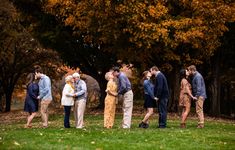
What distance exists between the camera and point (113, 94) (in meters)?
19.8

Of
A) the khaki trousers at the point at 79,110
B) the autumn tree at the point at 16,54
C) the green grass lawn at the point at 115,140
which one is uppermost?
the autumn tree at the point at 16,54

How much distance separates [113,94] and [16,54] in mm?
28469

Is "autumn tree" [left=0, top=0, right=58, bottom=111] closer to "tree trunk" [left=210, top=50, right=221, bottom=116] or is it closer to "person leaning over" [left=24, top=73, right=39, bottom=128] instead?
"tree trunk" [left=210, top=50, right=221, bottom=116]

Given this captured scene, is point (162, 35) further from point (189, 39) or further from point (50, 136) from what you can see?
point (50, 136)

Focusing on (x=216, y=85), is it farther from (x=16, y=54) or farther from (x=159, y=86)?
(x=159, y=86)

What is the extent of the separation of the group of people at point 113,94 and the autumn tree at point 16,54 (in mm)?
20854

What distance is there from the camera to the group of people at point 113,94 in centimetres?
1983

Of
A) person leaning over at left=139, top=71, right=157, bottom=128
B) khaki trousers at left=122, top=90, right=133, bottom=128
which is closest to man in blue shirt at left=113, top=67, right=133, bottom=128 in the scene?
khaki trousers at left=122, top=90, right=133, bottom=128

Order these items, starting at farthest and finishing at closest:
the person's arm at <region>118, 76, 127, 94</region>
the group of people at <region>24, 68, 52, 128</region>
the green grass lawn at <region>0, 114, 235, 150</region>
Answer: the group of people at <region>24, 68, 52, 128</region> < the person's arm at <region>118, 76, 127, 94</region> < the green grass lawn at <region>0, 114, 235, 150</region>

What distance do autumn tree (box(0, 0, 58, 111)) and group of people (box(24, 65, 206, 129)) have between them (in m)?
20.9

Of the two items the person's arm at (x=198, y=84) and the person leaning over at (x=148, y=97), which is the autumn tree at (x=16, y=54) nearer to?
the person leaning over at (x=148, y=97)

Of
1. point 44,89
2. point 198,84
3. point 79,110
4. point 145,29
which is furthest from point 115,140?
point 145,29

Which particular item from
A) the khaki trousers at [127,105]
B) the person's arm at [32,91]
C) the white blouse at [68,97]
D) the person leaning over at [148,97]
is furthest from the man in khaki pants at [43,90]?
the person leaning over at [148,97]

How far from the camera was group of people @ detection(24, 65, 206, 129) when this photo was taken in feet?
65.1
